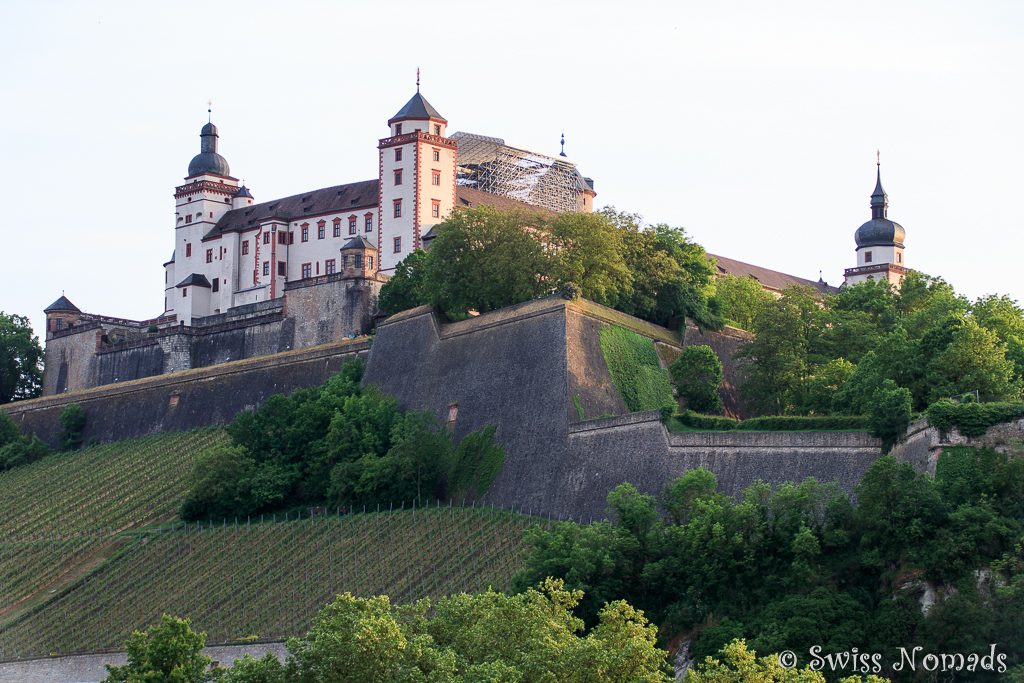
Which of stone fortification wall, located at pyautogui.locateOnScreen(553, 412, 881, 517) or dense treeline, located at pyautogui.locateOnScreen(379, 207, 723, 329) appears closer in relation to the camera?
stone fortification wall, located at pyautogui.locateOnScreen(553, 412, 881, 517)

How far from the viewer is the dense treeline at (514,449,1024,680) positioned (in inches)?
2124

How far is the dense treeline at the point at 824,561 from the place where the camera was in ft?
177

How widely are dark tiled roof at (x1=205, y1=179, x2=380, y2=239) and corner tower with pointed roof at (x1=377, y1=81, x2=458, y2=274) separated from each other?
271cm

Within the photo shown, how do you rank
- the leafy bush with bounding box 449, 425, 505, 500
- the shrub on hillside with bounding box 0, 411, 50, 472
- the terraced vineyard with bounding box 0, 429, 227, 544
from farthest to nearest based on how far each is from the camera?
the shrub on hillside with bounding box 0, 411, 50, 472 → the terraced vineyard with bounding box 0, 429, 227, 544 → the leafy bush with bounding box 449, 425, 505, 500

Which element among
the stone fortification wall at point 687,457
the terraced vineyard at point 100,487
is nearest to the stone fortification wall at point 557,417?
the stone fortification wall at point 687,457

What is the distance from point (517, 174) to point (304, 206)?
12136 mm

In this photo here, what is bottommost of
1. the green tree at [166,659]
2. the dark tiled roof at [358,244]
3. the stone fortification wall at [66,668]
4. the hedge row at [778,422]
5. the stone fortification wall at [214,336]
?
the stone fortification wall at [66,668]

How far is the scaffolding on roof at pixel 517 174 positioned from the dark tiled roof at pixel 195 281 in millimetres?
14291

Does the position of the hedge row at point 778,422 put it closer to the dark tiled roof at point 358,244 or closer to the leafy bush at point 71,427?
the dark tiled roof at point 358,244

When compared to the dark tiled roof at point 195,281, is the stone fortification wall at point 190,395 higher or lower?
lower

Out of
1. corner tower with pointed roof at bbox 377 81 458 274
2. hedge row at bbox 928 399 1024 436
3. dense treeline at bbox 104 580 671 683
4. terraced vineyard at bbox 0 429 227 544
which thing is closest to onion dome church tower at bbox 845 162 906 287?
corner tower with pointed roof at bbox 377 81 458 274

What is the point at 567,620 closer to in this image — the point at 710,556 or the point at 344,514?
the point at 710,556

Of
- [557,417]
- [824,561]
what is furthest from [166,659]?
[557,417]

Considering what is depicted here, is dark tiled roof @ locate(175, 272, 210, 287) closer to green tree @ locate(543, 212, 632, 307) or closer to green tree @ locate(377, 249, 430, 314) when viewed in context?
green tree @ locate(377, 249, 430, 314)
